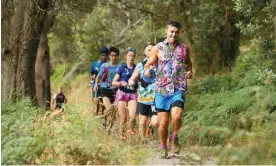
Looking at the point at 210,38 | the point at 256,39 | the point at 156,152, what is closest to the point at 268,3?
the point at 256,39

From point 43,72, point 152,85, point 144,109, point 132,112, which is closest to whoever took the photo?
point 152,85

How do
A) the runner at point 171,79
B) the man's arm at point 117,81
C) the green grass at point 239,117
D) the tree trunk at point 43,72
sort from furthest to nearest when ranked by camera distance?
the tree trunk at point 43,72 < the man's arm at point 117,81 < the runner at point 171,79 < the green grass at point 239,117

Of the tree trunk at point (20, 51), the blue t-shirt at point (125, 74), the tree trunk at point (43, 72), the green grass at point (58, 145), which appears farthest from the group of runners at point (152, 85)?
the tree trunk at point (43, 72)

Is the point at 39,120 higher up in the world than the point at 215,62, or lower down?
lower down

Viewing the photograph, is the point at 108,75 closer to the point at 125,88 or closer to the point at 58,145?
the point at 125,88

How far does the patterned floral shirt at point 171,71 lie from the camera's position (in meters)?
9.15

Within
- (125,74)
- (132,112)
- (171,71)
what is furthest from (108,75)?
(171,71)

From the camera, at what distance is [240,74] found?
16.8 metres

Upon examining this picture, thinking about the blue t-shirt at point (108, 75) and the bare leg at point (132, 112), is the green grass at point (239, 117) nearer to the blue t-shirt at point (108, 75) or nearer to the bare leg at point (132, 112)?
the bare leg at point (132, 112)

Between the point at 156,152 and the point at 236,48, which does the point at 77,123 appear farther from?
the point at 236,48

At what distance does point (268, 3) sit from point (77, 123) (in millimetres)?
3819

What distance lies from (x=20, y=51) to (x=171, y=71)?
4.02 m

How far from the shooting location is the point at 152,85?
11.7m

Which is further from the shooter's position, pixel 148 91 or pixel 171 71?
pixel 148 91
